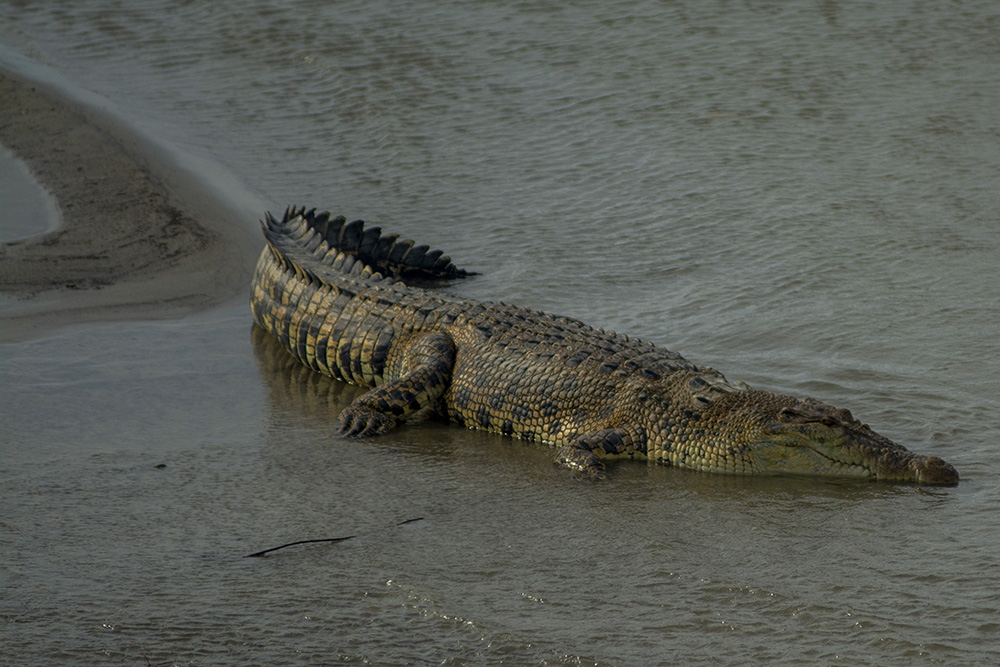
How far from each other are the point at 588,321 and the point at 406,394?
4.94ft

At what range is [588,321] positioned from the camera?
632 cm

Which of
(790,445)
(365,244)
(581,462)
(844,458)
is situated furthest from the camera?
(365,244)

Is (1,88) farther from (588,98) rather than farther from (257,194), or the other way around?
(588,98)

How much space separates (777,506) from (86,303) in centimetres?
431

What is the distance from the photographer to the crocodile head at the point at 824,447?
4281mm

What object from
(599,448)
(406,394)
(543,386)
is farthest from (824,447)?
(406,394)

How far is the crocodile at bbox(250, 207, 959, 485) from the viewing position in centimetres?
450

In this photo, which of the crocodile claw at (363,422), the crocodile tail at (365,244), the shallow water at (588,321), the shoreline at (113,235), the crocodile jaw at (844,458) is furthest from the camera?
the crocodile tail at (365,244)

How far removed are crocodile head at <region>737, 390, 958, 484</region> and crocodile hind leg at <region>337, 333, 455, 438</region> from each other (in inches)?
57.6

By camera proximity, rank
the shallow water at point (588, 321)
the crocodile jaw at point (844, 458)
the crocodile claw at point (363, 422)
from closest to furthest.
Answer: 1. the shallow water at point (588, 321)
2. the crocodile jaw at point (844, 458)
3. the crocodile claw at point (363, 422)

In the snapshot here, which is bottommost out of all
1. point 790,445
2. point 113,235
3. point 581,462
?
point 581,462

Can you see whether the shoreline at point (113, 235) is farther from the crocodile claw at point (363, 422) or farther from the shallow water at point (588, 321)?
the crocodile claw at point (363, 422)

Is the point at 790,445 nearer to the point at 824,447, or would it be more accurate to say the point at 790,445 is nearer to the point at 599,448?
the point at 824,447

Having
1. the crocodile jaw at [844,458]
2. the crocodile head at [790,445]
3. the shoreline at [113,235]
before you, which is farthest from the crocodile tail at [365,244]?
the crocodile jaw at [844,458]
